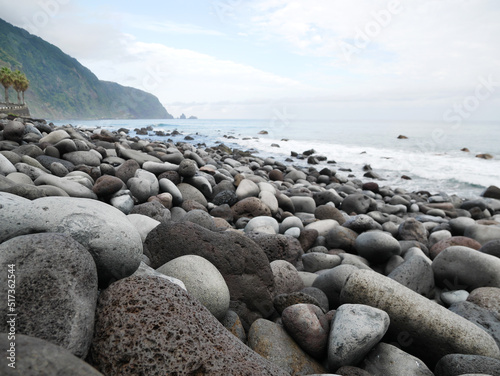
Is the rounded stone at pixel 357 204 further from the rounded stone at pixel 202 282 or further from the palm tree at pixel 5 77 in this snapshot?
the palm tree at pixel 5 77

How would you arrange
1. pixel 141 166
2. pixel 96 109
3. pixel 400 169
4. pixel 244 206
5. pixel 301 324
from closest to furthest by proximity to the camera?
pixel 301 324 < pixel 244 206 < pixel 141 166 < pixel 400 169 < pixel 96 109

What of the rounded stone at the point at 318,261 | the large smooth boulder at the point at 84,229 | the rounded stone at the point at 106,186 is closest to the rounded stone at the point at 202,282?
the large smooth boulder at the point at 84,229

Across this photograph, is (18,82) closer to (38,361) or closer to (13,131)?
(13,131)

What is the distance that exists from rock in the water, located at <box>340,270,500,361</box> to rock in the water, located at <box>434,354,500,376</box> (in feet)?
0.74

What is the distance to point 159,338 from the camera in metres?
1.58

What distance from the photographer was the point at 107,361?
1534mm

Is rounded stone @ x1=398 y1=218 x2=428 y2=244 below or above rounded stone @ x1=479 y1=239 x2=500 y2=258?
above

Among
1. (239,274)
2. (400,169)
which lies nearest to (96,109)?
(400,169)

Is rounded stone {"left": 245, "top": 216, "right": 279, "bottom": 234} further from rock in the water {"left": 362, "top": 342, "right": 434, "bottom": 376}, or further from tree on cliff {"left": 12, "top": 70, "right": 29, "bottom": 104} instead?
tree on cliff {"left": 12, "top": 70, "right": 29, "bottom": 104}

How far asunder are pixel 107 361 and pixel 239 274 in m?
1.76

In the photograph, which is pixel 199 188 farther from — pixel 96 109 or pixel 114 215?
pixel 96 109

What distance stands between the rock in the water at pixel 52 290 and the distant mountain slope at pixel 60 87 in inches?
3448

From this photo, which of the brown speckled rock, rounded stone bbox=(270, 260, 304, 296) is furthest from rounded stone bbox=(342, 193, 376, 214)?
the brown speckled rock

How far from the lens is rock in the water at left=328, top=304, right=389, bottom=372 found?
7.88ft
